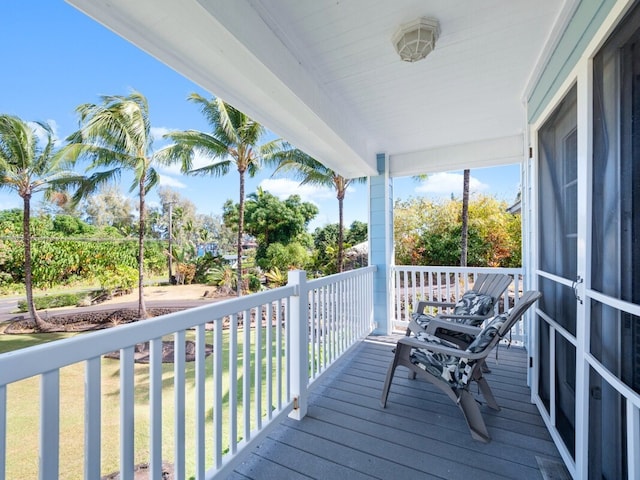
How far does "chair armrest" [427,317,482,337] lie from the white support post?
4.33 feet

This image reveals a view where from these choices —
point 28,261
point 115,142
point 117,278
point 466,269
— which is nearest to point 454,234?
point 466,269

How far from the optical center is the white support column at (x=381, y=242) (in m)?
4.36

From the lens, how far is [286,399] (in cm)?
219

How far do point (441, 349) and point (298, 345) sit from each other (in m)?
1.03

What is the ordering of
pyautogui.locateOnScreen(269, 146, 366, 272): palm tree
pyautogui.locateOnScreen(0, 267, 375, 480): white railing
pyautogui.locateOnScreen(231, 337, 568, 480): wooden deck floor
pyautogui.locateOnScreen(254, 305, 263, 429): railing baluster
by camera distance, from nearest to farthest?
1. pyautogui.locateOnScreen(0, 267, 375, 480): white railing
2. pyautogui.locateOnScreen(231, 337, 568, 480): wooden deck floor
3. pyautogui.locateOnScreen(254, 305, 263, 429): railing baluster
4. pyautogui.locateOnScreen(269, 146, 366, 272): palm tree

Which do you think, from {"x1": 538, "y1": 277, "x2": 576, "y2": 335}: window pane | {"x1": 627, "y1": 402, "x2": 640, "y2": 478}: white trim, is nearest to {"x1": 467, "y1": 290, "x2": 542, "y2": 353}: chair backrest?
{"x1": 538, "y1": 277, "x2": 576, "y2": 335}: window pane

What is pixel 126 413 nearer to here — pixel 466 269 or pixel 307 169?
pixel 466 269

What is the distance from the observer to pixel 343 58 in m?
2.26

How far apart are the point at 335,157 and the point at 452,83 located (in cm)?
155

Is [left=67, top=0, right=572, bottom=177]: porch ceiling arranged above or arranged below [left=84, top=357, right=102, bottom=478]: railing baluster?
above

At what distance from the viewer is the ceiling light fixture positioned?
6.22ft

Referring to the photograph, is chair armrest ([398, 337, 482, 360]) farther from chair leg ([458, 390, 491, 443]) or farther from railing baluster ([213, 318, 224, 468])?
railing baluster ([213, 318, 224, 468])

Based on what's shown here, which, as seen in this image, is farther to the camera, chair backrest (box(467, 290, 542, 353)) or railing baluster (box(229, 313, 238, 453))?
chair backrest (box(467, 290, 542, 353))

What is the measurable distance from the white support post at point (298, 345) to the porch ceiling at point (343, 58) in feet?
4.73
